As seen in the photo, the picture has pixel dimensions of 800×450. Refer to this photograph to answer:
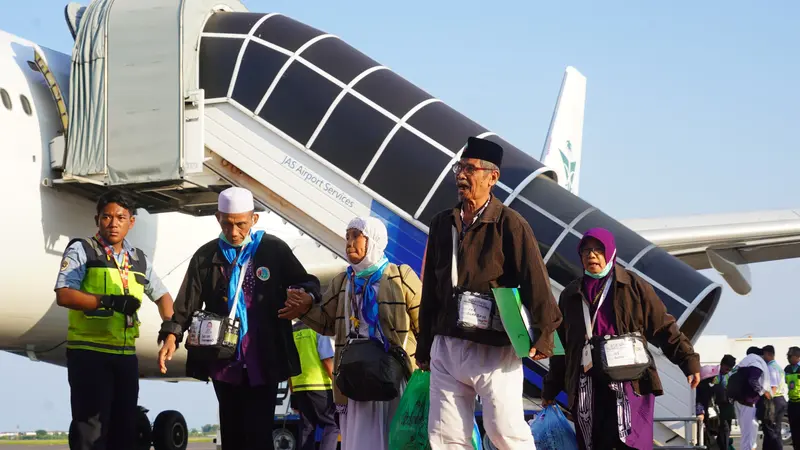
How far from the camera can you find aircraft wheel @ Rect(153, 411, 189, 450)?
1395cm

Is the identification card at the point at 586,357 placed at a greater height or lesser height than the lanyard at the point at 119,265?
lesser

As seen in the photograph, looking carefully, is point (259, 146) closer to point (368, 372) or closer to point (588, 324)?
point (368, 372)

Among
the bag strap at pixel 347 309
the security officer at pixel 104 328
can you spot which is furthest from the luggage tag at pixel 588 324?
the security officer at pixel 104 328

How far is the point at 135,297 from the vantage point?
7031 millimetres

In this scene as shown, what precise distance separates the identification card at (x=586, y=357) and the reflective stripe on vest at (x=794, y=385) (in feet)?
32.8

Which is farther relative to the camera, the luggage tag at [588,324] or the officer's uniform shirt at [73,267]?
the officer's uniform shirt at [73,267]

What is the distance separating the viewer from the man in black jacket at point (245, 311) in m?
6.09

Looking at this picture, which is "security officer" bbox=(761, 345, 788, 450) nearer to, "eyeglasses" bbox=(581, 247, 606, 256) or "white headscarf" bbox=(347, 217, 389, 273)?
"eyeglasses" bbox=(581, 247, 606, 256)

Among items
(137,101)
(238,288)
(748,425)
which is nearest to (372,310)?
(238,288)

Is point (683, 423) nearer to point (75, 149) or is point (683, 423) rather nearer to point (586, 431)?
point (586, 431)

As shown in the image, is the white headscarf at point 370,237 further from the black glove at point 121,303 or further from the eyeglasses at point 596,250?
the black glove at point 121,303

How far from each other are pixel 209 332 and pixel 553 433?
211 centimetres

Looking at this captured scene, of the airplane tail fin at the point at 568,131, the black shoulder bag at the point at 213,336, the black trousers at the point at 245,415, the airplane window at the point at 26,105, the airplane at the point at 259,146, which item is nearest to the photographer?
the black shoulder bag at the point at 213,336

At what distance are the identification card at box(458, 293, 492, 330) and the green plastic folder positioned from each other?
0.23 feet
